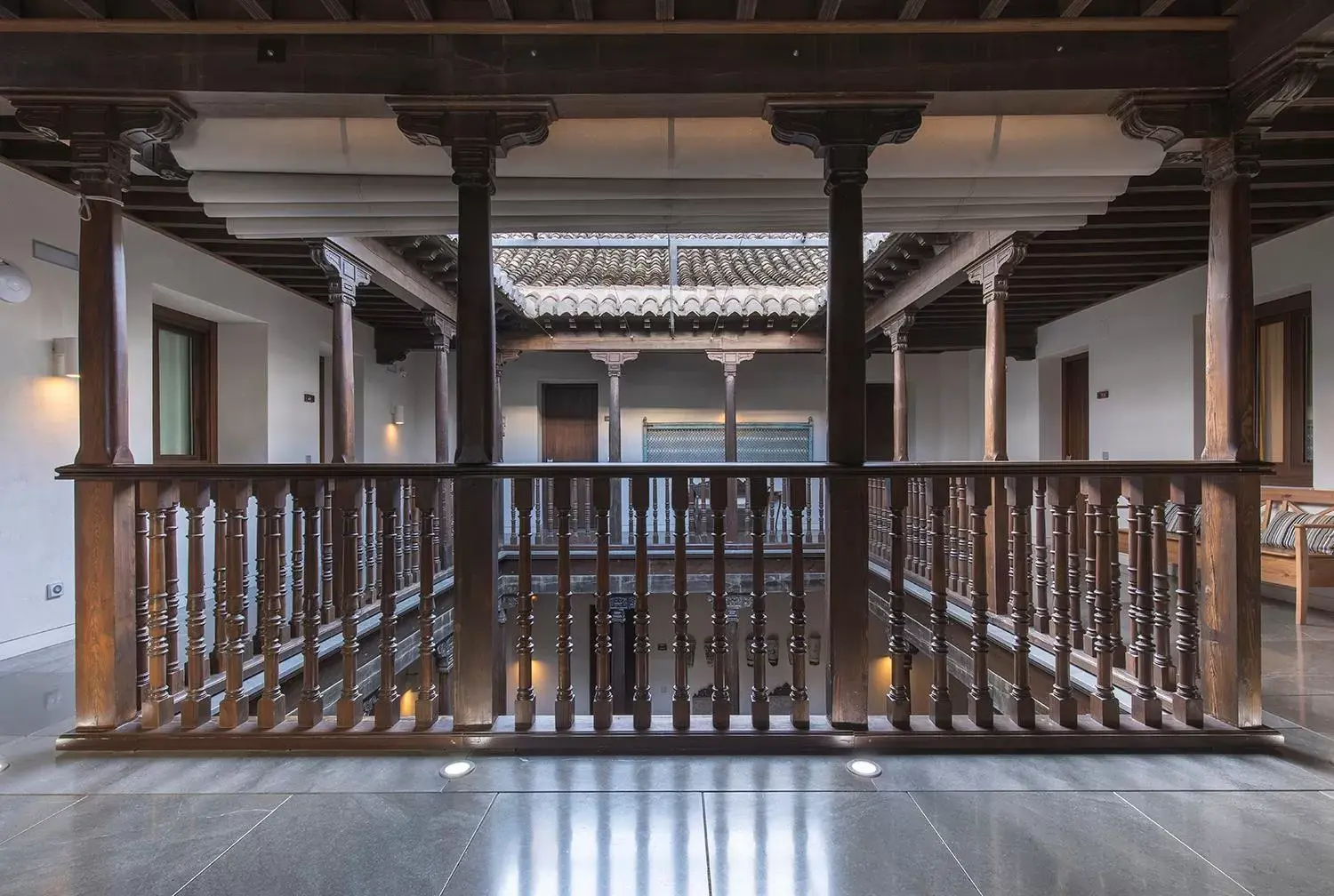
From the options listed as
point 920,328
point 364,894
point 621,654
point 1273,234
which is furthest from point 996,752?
point 621,654

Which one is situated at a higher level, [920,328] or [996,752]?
[920,328]

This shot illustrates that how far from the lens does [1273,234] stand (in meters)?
4.80

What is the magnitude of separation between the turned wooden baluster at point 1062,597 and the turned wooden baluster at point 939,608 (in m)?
0.39

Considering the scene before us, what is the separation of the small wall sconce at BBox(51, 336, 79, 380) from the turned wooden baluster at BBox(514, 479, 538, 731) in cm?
335

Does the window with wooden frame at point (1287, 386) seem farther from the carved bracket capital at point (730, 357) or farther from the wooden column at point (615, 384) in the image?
the wooden column at point (615, 384)

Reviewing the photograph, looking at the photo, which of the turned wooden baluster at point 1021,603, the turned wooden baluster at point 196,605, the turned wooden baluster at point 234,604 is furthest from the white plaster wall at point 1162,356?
the turned wooden baluster at point 196,605

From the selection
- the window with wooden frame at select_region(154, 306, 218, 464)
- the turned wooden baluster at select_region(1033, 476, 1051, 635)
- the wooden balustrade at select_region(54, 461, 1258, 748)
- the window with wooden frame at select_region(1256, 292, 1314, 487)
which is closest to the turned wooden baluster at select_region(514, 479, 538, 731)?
the wooden balustrade at select_region(54, 461, 1258, 748)

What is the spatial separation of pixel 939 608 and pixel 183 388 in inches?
244

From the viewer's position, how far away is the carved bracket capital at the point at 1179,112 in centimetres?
223

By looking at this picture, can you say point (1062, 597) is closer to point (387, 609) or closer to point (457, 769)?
point (457, 769)

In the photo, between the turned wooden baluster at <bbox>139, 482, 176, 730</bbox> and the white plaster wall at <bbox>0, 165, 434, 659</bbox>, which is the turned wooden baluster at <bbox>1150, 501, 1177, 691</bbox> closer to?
the turned wooden baluster at <bbox>139, 482, 176, 730</bbox>

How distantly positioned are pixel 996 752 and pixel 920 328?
21.4 ft

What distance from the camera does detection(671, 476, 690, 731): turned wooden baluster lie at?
2258mm

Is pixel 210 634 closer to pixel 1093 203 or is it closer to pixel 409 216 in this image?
pixel 409 216
